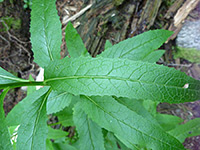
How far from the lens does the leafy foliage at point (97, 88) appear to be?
1.02 meters

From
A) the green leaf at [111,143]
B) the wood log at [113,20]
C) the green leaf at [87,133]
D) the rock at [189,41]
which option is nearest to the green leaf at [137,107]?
the green leaf at [87,133]

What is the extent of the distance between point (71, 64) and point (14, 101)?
3.30 metres

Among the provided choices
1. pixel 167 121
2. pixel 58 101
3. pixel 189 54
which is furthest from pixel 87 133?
pixel 189 54

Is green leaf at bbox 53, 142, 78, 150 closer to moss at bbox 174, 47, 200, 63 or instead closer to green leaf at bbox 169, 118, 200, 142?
green leaf at bbox 169, 118, 200, 142

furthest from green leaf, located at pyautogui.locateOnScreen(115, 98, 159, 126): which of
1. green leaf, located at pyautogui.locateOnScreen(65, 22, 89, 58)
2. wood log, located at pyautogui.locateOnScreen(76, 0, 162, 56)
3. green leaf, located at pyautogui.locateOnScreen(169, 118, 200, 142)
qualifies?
wood log, located at pyautogui.locateOnScreen(76, 0, 162, 56)

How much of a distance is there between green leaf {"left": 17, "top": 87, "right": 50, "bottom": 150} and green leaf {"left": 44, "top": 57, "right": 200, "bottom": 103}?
0.41m

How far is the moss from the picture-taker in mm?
3918

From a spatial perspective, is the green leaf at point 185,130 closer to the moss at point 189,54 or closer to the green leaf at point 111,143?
the green leaf at point 111,143

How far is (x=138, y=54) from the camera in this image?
1651 mm

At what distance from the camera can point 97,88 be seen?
3.38ft

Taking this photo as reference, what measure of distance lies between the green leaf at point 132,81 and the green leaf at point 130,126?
384mm

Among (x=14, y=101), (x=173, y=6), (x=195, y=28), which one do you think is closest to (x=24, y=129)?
(x=14, y=101)

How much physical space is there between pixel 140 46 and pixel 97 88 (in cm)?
81

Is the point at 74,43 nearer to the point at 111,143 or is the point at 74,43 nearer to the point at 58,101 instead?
the point at 58,101
